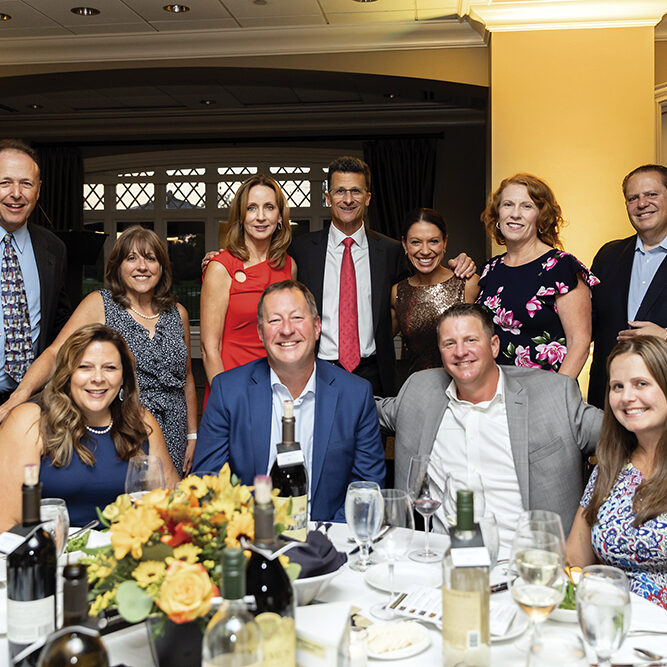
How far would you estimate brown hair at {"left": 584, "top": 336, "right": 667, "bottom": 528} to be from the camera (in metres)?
1.75

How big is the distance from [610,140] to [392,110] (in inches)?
138

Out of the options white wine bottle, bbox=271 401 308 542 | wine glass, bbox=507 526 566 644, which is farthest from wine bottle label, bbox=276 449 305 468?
wine glass, bbox=507 526 566 644

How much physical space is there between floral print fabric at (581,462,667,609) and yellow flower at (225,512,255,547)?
1.07 meters

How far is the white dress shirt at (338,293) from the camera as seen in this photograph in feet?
10.7

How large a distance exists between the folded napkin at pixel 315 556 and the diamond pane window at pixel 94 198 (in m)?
8.77

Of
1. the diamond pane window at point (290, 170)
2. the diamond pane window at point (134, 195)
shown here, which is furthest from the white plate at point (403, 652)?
the diamond pane window at point (134, 195)

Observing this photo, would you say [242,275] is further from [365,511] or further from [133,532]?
[133,532]

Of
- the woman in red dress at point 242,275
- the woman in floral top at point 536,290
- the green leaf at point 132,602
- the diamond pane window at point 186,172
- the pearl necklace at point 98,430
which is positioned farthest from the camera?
the diamond pane window at point 186,172

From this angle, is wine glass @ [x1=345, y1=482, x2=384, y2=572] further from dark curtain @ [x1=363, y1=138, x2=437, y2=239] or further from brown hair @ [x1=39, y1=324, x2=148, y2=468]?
dark curtain @ [x1=363, y1=138, x2=437, y2=239]

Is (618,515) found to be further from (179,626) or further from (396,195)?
(396,195)

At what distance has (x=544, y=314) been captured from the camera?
9.46 ft

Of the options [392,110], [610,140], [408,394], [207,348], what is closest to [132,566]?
[408,394]

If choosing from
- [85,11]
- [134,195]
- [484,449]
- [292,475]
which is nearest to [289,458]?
[292,475]

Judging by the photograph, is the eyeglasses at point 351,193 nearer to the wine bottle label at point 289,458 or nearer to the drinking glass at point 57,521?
the wine bottle label at point 289,458
